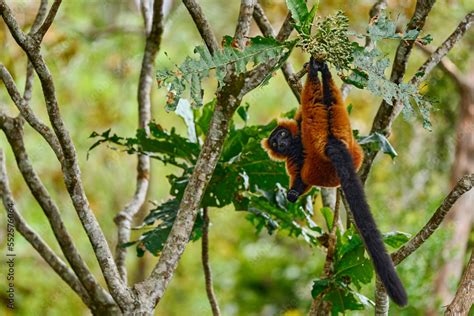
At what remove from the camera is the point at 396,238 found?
10.3 ft

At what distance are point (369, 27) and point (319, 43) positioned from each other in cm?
20

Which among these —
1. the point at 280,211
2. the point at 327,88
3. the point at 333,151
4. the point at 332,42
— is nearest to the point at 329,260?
the point at 280,211

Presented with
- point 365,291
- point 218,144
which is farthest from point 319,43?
point 365,291

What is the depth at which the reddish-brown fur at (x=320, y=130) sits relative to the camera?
241 centimetres

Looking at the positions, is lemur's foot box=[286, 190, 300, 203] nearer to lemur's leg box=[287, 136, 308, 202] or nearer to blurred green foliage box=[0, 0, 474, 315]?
lemur's leg box=[287, 136, 308, 202]

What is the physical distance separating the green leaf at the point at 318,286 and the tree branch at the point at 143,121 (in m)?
0.99

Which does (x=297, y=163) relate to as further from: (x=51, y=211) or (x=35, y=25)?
(x=35, y=25)

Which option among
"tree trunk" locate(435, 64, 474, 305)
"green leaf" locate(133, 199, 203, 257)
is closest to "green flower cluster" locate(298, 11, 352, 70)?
"green leaf" locate(133, 199, 203, 257)

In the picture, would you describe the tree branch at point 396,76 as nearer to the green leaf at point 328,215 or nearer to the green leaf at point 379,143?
the green leaf at point 328,215

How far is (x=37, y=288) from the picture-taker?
697cm

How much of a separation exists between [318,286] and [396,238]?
1.36ft

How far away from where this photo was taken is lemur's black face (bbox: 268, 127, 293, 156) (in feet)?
9.05

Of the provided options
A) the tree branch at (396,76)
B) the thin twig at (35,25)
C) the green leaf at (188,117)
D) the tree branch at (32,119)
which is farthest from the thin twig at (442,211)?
the thin twig at (35,25)

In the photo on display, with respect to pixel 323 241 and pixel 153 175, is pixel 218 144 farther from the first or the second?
pixel 153 175
